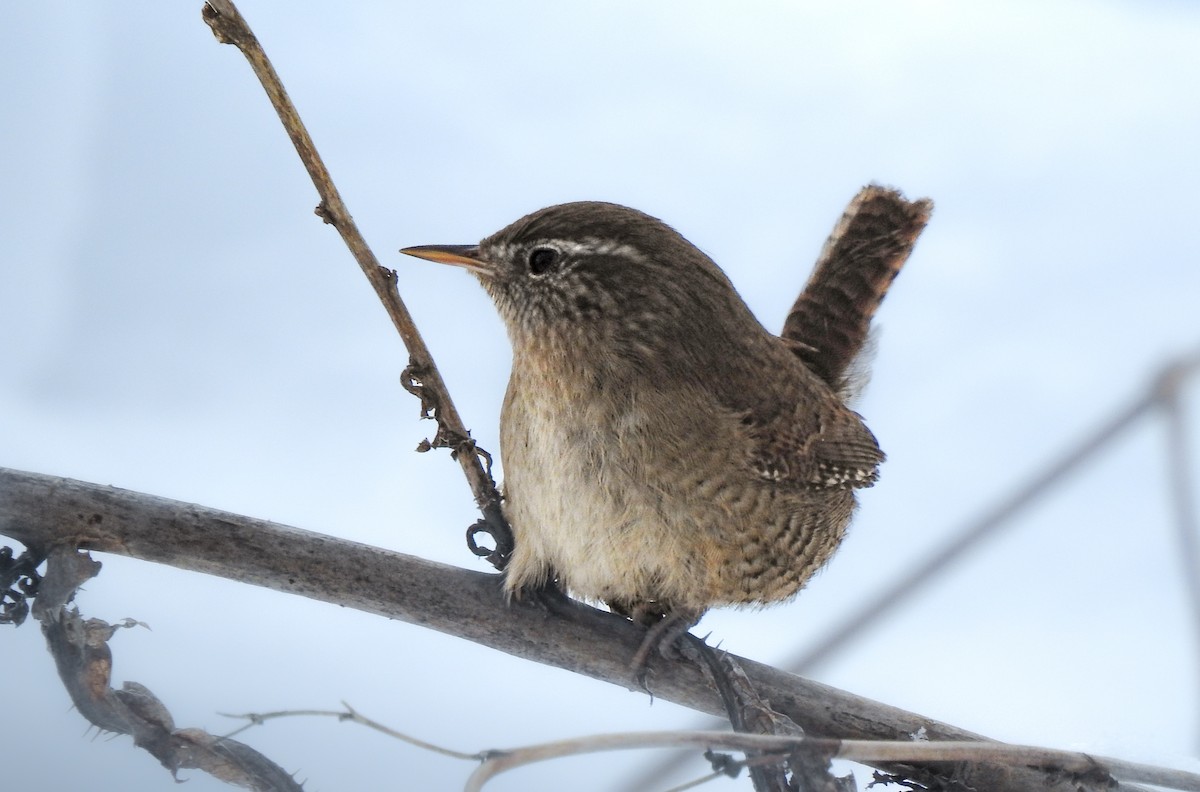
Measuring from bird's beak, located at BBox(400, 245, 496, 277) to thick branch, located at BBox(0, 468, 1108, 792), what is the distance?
0.57 meters

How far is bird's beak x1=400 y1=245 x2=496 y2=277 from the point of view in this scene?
2053 millimetres

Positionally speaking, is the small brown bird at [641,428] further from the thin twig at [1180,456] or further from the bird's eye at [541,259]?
the thin twig at [1180,456]

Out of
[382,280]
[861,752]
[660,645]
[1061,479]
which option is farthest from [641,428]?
[1061,479]

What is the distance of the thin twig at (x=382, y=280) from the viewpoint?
1.46m

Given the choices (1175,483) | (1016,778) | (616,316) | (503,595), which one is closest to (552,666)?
(503,595)

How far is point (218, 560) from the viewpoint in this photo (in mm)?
1725

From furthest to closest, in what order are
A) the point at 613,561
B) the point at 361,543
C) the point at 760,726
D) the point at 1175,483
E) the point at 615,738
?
the point at 1175,483 → the point at 613,561 → the point at 361,543 → the point at 760,726 → the point at 615,738

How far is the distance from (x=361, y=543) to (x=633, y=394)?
54cm

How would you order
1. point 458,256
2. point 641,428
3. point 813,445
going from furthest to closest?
point 813,445 < point 458,256 < point 641,428

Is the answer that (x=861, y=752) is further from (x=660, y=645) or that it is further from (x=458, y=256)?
(x=458, y=256)

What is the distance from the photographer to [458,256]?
2.07 m

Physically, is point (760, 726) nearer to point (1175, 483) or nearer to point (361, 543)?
point (361, 543)

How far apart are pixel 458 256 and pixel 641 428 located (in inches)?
19.1

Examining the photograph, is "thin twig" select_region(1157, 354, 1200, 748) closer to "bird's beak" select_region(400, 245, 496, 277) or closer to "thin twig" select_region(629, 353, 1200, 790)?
"thin twig" select_region(629, 353, 1200, 790)
